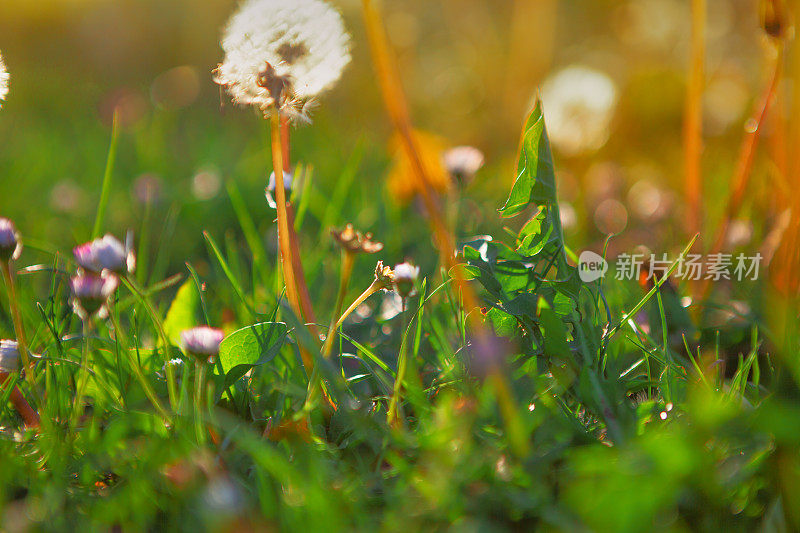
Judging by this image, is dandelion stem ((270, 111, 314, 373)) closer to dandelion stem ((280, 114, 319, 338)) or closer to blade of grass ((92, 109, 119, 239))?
dandelion stem ((280, 114, 319, 338))

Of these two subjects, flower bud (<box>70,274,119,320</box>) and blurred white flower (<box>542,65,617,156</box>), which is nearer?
flower bud (<box>70,274,119,320</box>)

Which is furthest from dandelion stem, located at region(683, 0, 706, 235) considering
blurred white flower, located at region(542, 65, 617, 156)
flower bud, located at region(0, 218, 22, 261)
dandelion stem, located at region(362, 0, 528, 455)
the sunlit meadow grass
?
blurred white flower, located at region(542, 65, 617, 156)

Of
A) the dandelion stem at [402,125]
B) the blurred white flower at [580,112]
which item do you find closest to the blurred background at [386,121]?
the blurred white flower at [580,112]

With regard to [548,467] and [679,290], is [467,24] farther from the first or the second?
[548,467]

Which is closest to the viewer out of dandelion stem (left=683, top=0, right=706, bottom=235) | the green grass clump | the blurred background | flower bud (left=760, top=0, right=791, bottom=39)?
the green grass clump

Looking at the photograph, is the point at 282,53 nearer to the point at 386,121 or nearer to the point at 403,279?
the point at 403,279

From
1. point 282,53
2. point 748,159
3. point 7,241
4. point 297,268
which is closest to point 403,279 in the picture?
point 297,268
